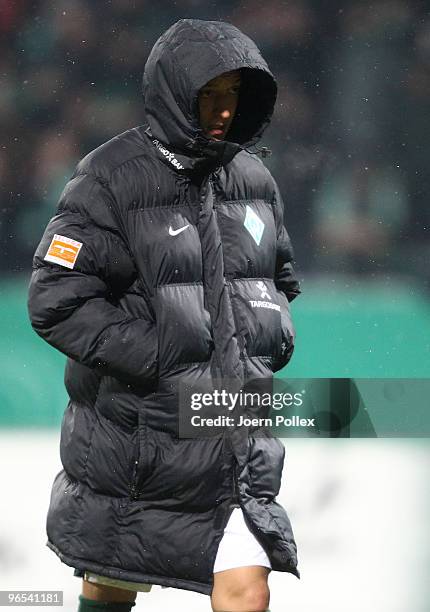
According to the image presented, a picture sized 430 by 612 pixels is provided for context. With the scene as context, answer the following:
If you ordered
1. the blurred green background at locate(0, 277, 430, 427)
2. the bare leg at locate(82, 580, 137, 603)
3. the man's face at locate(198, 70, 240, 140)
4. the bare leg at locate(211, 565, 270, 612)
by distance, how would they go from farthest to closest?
the blurred green background at locate(0, 277, 430, 427), the bare leg at locate(82, 580, 137, 603), the man's face at locate(198, 70, 240, 140), the bare leg at locate(211, 565, 270, 612)

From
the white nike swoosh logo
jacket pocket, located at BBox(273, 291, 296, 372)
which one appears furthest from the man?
jacket pocket, located at BBox(273, 291, 296, 372)

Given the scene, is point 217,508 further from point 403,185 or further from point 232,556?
point 403,185

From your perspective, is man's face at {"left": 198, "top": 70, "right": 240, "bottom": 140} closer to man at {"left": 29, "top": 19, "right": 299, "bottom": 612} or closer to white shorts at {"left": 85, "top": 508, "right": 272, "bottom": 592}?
man at {"left": 29, "top": 19, "right": 299, "bottom": 612}

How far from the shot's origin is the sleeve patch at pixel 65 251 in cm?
245

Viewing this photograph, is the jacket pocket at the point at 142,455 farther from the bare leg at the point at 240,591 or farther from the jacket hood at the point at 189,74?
the jacket hood at the point at 189,74

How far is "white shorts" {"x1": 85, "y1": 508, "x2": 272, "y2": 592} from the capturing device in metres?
2.46

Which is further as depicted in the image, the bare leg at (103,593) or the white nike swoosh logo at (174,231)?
the bare leg at (103,593)

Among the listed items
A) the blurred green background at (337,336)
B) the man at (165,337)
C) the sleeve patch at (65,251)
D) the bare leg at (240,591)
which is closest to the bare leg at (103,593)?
the man at (165,337)

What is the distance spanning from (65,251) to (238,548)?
56 centimetres

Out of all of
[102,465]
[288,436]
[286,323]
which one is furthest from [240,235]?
[288,436]

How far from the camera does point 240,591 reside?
96.4 inches

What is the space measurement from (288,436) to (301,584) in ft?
1.14

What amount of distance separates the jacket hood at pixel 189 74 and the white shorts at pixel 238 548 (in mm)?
602

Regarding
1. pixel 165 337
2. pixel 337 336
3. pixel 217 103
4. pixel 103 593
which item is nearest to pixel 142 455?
pixel 165 337
